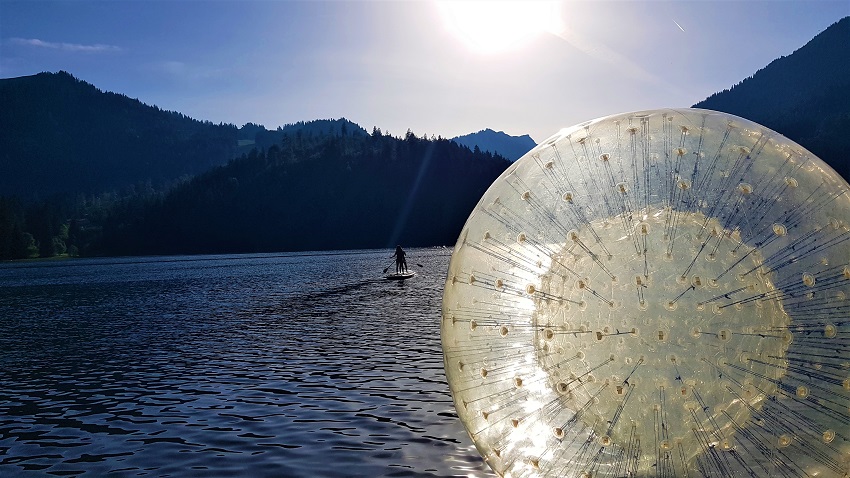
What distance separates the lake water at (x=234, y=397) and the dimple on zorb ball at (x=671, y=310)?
495cm

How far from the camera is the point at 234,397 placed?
14312mm

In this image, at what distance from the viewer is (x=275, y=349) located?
2070 centimetres

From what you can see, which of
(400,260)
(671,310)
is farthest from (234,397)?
(400,260)

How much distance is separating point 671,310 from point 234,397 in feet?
40.3

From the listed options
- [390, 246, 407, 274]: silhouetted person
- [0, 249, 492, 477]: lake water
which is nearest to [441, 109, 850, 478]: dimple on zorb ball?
[0, 249, 492, 477]: lake water

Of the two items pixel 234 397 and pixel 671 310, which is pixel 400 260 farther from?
pixel 671 310

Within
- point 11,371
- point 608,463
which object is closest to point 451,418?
point 608,463

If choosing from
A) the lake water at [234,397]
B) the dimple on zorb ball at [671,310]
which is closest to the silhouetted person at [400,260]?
the lake water at [234,397]

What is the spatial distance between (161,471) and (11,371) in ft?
43.5

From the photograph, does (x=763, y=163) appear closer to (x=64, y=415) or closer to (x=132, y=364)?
(x=64, y=415)

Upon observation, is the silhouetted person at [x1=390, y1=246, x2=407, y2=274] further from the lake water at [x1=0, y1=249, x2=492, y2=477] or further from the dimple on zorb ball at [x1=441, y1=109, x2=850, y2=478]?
the dimple on zorb ball at [x1=441, y1=109, x2=850, y2=478]

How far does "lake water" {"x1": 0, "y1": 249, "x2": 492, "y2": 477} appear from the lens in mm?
9969

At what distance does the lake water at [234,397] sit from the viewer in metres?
9.97

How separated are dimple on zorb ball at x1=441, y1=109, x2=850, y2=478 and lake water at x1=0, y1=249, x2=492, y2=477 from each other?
4953mm
